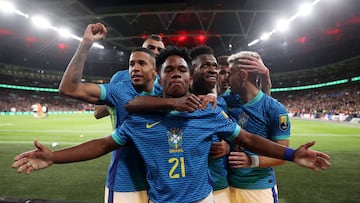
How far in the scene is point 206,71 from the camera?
268 cm

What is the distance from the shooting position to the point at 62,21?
2019 centimetres

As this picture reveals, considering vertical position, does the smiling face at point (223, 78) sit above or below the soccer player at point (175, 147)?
above

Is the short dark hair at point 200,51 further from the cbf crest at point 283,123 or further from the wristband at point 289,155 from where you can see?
the wristband at point 289,155

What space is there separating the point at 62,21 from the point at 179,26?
Answer: 31.4 ft

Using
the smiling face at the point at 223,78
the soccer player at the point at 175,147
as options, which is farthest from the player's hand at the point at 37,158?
the smiling face at the point at 223,78

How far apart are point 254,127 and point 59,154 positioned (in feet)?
5.70

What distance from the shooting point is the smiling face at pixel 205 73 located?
2.66 meters

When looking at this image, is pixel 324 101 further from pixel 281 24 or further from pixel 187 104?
pixel 187 104

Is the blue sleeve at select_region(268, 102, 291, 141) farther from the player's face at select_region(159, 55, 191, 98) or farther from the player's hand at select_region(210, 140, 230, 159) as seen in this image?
the player's face at select_region(159, 55, 191, 98)

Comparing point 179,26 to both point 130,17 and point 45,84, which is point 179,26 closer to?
point 130,17

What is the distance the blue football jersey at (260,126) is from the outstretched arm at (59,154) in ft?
3.99

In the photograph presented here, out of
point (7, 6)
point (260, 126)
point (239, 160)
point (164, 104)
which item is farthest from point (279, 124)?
point (7, 6)

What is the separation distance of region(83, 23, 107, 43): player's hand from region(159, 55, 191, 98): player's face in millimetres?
786

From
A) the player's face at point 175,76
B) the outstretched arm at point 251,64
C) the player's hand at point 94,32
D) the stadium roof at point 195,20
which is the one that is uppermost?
the stadium roof at point 195,20
